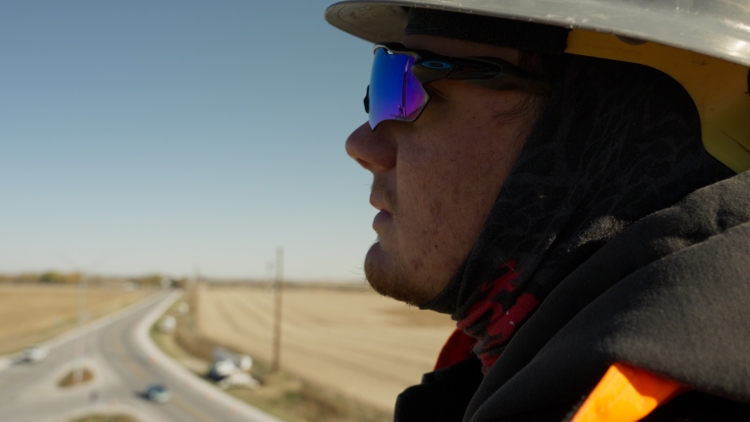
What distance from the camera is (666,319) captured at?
818mm

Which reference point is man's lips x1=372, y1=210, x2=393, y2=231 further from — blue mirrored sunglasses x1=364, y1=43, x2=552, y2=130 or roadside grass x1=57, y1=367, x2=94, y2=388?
roadside grass x1=57, y1=367, x2=94, y2=388

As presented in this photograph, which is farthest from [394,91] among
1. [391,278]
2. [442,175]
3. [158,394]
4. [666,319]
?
[158,394]

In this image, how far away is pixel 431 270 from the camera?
1.47 m

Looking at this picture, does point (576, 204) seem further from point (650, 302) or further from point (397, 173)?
point (397, 173)

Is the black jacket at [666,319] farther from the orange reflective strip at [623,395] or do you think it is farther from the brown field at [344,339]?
the brown field at [344,339]

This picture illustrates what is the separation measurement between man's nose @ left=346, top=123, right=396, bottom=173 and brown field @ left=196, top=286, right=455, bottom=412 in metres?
23.9

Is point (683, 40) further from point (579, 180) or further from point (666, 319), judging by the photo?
point (666, 319)

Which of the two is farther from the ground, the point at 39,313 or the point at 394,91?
the point at 394,91

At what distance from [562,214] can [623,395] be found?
0.49 m

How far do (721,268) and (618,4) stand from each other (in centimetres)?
58

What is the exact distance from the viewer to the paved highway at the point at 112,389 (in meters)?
31.6

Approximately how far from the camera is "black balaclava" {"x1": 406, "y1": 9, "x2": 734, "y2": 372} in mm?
1147

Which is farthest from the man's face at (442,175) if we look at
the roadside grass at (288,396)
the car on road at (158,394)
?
the car on road at (158,394)

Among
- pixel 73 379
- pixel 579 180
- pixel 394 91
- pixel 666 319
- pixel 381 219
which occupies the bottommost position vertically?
pixel 73 379
